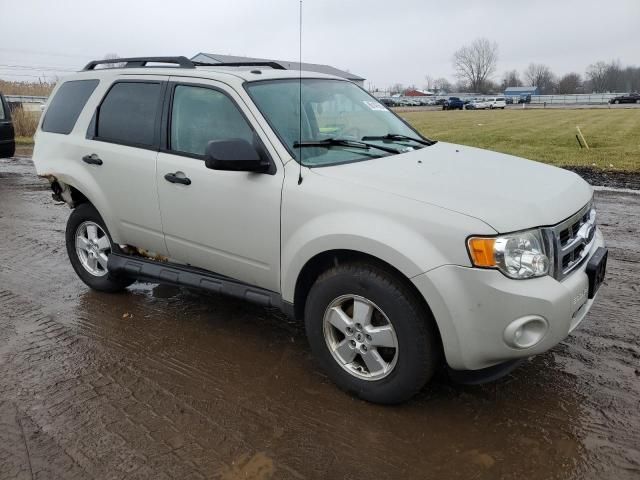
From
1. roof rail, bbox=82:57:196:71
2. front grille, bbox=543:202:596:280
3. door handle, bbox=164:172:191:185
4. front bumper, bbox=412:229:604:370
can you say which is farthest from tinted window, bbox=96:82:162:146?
front grille, bbox=543:202:596:280

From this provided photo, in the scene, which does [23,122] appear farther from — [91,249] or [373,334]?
[373,334]

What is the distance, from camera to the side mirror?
336cm

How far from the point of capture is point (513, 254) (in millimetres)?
2787

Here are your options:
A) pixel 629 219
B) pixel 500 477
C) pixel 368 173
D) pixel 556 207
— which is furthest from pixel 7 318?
pixel 629 219

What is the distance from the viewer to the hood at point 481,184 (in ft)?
9.39

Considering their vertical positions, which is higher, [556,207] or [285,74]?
[285,74]

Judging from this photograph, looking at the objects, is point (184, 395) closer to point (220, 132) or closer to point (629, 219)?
point (220, 132)

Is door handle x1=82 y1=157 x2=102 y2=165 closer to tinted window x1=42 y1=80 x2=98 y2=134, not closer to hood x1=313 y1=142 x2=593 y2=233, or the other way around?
tinted window x1=42 y1=80 x2=98 y2=134

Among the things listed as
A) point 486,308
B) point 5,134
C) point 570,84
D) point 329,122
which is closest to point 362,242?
point 486,308

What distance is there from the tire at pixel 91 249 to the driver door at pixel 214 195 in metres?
1.02

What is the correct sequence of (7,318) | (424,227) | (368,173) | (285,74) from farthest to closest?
(7,318) < (285,74) < (368,173) < (424,227)

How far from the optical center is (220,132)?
3.88m

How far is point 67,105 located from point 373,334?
3732mm

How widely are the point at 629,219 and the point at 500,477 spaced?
19.8 ft
